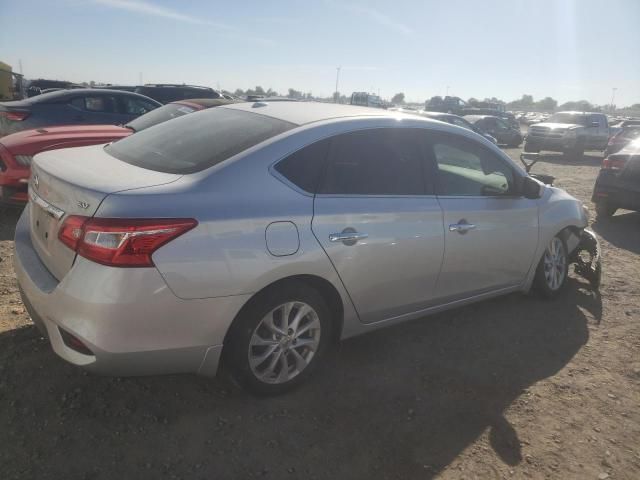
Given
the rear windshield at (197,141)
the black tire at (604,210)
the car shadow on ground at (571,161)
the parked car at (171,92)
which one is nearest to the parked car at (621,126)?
the car shadow on ground at (571,161)

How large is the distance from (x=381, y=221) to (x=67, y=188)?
171 centimetres

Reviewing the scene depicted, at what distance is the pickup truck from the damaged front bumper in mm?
15856

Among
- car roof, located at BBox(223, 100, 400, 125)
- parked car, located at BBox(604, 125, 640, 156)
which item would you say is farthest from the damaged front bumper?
parked car, located at BBox(604, 125, 640, 156)

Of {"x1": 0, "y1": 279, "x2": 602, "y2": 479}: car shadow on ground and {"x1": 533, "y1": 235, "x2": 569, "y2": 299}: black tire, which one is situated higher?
{"x1": 533, "y1": 235, "x2": 569, "y2": 299}: black tire

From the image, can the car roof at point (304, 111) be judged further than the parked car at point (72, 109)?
No

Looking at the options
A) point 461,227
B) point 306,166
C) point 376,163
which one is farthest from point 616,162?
point 306,166

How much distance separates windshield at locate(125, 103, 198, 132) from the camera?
22.1 feet

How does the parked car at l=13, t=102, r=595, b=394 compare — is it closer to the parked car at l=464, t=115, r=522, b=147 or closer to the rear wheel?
the rear wheel

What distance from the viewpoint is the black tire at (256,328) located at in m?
2.54

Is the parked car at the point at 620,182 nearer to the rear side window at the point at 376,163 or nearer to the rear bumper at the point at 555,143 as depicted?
the rear side window at the point at 376,163

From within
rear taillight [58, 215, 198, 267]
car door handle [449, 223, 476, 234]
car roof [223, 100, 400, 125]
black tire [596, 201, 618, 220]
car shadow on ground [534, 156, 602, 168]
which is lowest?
car shadow on ground [534, 156, 602, 168]

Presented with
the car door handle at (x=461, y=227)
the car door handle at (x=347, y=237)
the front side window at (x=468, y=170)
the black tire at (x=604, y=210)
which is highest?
the front side window at (x=468, y=170)

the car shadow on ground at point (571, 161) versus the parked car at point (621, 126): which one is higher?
the parked car at point (621, 126)

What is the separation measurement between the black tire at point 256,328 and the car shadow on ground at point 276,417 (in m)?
0.11
